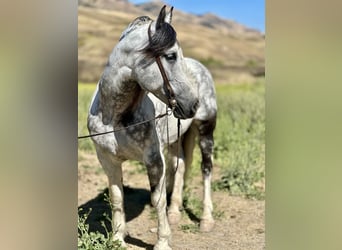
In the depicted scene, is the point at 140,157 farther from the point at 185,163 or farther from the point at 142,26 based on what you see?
the point at 185,163

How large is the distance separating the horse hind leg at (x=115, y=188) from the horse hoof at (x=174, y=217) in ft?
3.15

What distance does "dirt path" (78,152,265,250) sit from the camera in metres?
3.73

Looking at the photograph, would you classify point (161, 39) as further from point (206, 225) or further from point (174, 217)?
point (174, 217)

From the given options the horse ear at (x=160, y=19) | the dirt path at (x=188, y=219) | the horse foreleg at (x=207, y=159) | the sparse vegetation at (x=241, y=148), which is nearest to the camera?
the horse ear at (x=160, y=19)

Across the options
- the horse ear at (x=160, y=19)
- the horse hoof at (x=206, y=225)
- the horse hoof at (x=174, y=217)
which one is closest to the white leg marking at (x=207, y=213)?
the horse hoof at (x=206, y=225)

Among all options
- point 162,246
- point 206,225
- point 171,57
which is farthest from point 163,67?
point 206,225

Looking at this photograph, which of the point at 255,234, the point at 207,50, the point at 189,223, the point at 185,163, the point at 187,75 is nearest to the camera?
the point at 187,75

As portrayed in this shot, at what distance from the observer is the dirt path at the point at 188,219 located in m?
3.73

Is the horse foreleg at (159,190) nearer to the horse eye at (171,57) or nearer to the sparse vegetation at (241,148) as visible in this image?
the horse eye at (171,57)

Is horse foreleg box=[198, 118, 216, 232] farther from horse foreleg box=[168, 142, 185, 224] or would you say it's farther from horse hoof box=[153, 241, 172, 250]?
horse hoof box=[153, 241, 172, 250]

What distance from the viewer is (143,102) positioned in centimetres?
306
